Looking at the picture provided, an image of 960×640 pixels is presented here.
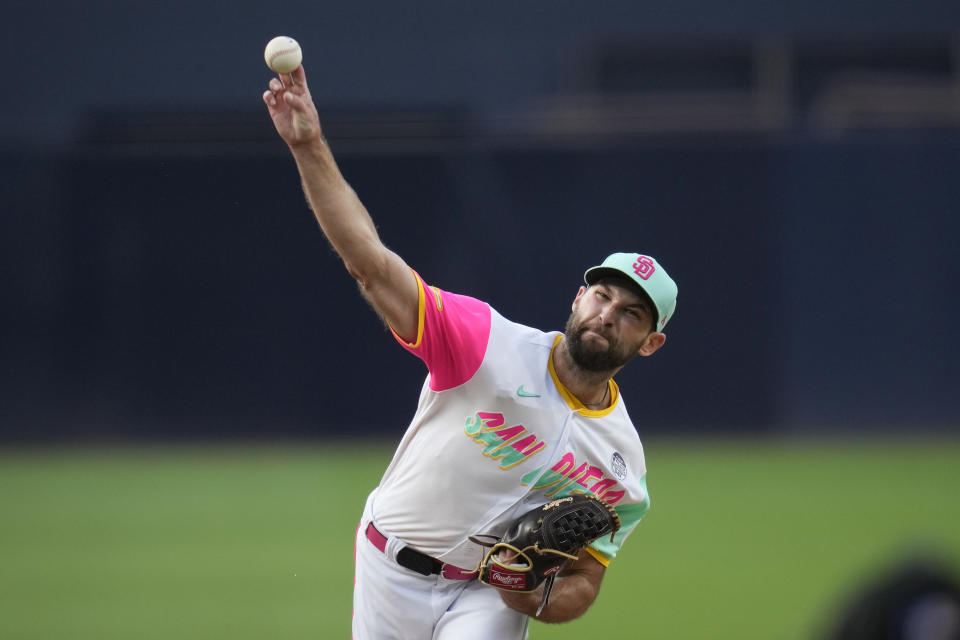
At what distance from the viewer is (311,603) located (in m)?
7.79

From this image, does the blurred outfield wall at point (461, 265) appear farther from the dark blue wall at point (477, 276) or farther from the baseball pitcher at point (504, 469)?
the baseball pitcher at point (504, 469)

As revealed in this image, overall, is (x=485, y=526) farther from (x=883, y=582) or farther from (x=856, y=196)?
(x=856, y=196)

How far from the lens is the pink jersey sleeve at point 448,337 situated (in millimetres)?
3986

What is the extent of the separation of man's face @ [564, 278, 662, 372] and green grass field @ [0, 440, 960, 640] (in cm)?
308

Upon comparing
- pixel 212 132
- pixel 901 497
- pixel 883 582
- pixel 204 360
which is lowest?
pixel 901 497

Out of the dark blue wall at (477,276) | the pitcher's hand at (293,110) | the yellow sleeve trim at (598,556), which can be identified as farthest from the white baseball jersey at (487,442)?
the dark blue wall at (477,276)

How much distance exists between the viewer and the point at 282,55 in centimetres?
373

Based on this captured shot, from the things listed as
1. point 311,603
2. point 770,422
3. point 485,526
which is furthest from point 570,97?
point 485,526

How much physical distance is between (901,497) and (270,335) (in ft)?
22.1

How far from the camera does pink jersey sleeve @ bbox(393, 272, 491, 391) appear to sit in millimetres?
3986

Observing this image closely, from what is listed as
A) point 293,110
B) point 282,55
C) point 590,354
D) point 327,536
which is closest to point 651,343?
point 590,354

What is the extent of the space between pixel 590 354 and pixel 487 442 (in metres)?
0.49

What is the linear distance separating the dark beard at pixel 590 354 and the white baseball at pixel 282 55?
139cm

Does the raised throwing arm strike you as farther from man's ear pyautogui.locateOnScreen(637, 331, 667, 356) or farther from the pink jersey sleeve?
man's ear pyautogui.locateOnScreen(637, 331, 667, 356)
